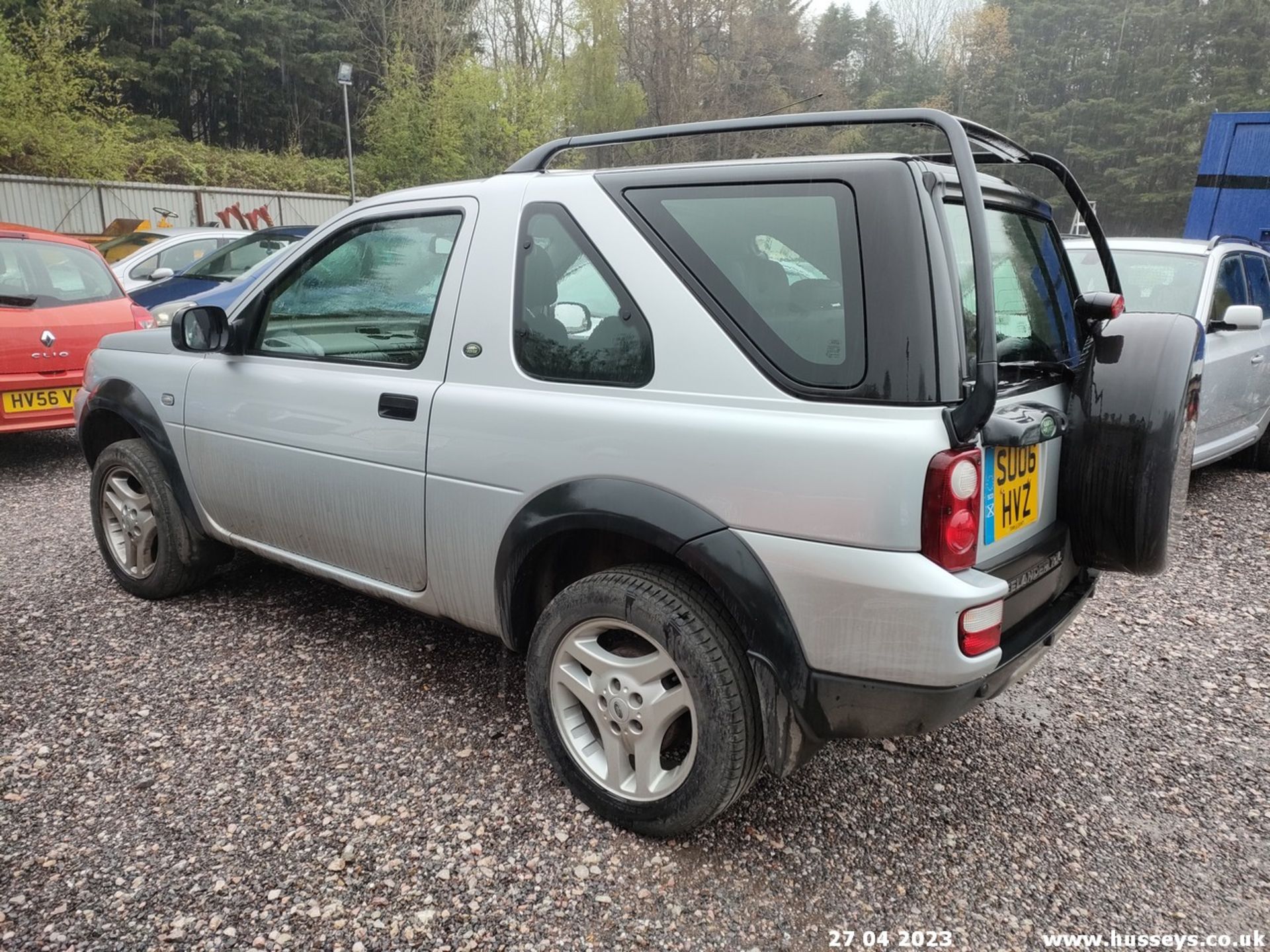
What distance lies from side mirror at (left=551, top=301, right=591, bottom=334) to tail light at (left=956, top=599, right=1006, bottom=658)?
49.8 inches

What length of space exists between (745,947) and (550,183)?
2.14 metres

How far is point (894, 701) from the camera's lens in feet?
6.77

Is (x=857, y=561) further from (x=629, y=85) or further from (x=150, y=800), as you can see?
(x=629, y=85)

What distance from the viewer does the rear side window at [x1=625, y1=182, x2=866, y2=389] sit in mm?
2070

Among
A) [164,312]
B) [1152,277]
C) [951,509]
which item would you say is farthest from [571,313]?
[164,312]

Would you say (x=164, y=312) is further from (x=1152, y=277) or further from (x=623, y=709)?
(x=1152, y=277)

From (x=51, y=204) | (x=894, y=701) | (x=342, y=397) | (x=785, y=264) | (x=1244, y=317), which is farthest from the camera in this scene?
(x=51, y=204)

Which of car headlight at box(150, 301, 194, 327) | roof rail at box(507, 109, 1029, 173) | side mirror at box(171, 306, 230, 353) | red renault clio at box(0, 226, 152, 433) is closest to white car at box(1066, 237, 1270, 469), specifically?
roof rail at box(507, 109, 1029, 173)

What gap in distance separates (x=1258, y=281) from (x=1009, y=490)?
613cm

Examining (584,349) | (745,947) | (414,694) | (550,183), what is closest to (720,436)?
(584,349)

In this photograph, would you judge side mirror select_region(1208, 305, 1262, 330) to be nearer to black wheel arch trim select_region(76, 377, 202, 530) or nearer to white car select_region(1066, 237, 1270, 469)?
white car select_region(1066, 237, 1270, 469)

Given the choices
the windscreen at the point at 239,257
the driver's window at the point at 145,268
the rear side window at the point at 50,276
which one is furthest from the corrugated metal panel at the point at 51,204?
the rear side window at the point at 50,276

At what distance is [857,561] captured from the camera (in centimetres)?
200

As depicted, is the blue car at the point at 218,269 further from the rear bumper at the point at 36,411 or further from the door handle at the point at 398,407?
the door handle at the point at 398,407
